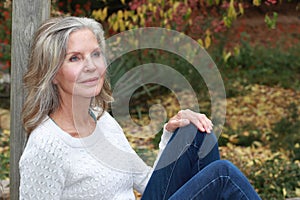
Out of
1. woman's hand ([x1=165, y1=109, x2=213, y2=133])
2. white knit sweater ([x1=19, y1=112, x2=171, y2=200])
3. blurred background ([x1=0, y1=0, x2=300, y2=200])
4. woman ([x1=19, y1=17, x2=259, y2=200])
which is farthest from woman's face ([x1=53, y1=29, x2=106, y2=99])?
blurred background ([x1=0, y1=0, x2=300, y2=200])

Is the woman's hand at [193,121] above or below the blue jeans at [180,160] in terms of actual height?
above

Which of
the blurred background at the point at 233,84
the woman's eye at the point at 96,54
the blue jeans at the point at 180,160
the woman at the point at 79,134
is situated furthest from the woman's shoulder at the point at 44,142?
the blurred background at the point at 233,84

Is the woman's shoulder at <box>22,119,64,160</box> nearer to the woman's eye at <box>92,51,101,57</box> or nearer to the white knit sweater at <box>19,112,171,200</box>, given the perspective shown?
the white knit sweater at <box>19,112,171,200</box>

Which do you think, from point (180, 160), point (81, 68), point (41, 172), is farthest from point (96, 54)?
point (180, 160)

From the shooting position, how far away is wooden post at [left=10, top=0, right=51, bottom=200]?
2.13 metres

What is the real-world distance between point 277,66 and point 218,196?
13.5ft

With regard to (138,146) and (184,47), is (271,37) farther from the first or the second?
(138,146)

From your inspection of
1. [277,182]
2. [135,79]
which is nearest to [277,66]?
[135,79]

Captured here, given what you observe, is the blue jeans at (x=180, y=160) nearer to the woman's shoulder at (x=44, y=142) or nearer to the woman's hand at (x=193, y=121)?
the woman's hand at (x=193, y=121)

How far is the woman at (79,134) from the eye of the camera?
1.98 metres

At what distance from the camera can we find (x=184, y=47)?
15.6ft

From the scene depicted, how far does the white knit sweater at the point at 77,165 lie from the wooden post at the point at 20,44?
20 cm

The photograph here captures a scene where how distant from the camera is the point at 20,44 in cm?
214

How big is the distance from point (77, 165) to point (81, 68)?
330 millimetres
